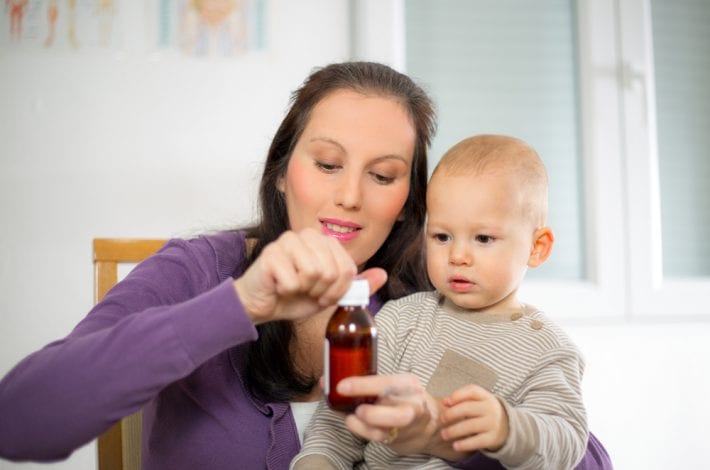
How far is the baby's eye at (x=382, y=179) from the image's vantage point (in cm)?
128

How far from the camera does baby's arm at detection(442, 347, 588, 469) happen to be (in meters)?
0.81

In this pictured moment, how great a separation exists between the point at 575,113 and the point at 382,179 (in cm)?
156

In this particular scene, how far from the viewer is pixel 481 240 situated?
1.11m

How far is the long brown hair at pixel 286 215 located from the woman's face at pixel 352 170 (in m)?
0.05

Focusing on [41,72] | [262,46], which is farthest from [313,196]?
[41,72]

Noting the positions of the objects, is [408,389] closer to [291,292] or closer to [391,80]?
[291,292]

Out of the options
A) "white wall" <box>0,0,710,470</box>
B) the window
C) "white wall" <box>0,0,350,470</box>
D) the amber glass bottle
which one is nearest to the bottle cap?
the amber glass bottle

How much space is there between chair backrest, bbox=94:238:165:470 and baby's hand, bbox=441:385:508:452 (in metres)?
0.93

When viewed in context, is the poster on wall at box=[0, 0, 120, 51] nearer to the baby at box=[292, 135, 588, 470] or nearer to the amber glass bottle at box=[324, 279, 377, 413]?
the baby at box=[292, 135, 588, 470]

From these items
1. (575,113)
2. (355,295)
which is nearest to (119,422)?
(355,295)

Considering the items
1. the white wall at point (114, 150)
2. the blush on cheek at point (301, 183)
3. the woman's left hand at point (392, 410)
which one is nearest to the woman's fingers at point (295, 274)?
the woman's left hand at point (392, 410)

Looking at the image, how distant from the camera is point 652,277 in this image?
2492mm

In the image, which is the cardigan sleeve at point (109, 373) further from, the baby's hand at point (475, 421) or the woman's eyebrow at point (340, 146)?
the woman's eyebrow at point (340, 146)

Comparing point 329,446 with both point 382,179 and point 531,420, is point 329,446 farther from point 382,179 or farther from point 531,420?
point 382,179
